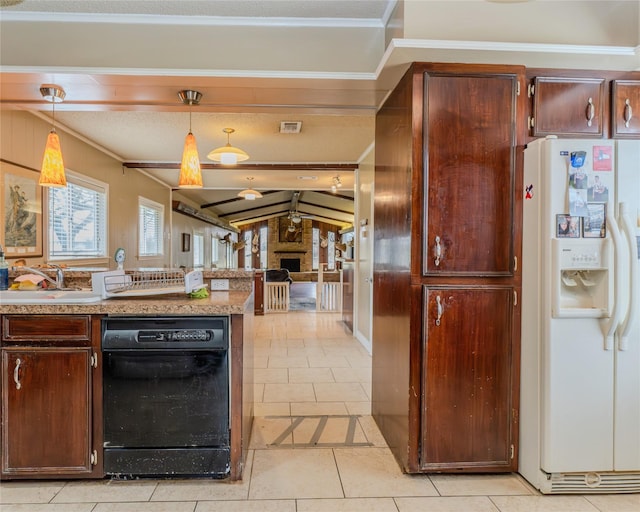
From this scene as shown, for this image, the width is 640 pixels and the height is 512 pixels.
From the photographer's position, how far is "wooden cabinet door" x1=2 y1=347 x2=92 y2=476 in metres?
2.01

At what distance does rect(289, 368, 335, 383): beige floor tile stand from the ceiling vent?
2.51m

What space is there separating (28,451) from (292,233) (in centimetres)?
1651

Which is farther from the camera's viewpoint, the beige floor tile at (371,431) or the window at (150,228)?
the window at (150,228)

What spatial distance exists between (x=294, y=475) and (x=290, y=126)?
312 centimetres

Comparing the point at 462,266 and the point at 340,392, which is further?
the point at 340,392

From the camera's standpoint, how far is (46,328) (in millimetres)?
2012

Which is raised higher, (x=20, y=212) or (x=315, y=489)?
(x=20, y=212)

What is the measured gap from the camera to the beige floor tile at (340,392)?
3324 millimetres

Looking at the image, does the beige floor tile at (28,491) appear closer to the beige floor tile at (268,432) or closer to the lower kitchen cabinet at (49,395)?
the lower kitchen cabinet at (49,395)

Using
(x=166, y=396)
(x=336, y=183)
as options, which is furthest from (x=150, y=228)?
(x=166, y=396)

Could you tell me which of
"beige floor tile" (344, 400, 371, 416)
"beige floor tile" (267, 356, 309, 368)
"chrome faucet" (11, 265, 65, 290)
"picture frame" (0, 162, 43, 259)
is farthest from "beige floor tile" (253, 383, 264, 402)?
"picture frame" (0, 162, 43, 259)

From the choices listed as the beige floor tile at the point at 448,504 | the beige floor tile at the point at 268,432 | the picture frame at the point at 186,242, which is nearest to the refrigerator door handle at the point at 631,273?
the beige floor tile at the point at 448,504

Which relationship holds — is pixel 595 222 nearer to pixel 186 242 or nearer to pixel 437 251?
pixel 437 251

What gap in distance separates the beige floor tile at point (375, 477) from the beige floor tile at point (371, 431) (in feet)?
0.28
